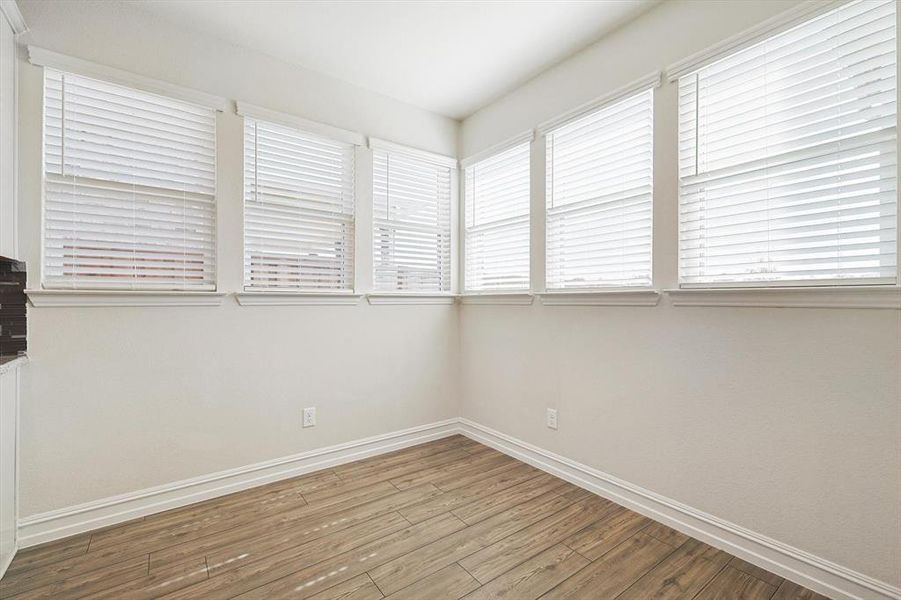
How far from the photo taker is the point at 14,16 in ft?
6.26

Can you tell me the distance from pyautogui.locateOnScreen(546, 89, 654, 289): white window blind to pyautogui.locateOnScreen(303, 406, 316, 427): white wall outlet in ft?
6.21

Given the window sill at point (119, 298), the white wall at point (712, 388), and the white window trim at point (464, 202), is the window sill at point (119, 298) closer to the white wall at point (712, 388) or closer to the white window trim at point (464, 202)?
the white window trim at point (464, 202)

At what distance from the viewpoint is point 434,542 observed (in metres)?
2.06

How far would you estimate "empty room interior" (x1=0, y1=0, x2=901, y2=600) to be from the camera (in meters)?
1.71

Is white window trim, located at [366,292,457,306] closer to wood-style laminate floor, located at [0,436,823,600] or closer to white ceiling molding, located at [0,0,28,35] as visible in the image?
wood-style laminate floor, located at [0,436,823,600]

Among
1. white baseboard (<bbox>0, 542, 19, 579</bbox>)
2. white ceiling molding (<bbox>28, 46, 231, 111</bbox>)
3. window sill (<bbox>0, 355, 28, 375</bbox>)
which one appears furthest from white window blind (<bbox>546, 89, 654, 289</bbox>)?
white baseboard (<bbox>0, 542, 19, 579</bbox>)

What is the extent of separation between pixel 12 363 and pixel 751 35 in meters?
3.59

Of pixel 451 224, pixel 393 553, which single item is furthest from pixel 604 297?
pixel 393 553

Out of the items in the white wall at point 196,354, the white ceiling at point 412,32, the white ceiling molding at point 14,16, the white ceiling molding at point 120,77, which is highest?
the white ceiling at point 412,32

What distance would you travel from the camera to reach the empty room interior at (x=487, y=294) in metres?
1.71

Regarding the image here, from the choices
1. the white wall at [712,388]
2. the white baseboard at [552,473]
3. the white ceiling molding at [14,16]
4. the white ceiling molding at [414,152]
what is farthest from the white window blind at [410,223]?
the white ceiling molding at [14,16]

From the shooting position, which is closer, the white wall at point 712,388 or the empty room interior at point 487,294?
the white wall at point 712,388

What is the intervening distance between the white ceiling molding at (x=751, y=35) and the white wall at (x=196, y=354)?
2.02m

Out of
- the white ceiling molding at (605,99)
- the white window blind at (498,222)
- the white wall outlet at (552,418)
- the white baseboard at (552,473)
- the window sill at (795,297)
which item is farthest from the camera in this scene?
the white window blind at (498,222)
